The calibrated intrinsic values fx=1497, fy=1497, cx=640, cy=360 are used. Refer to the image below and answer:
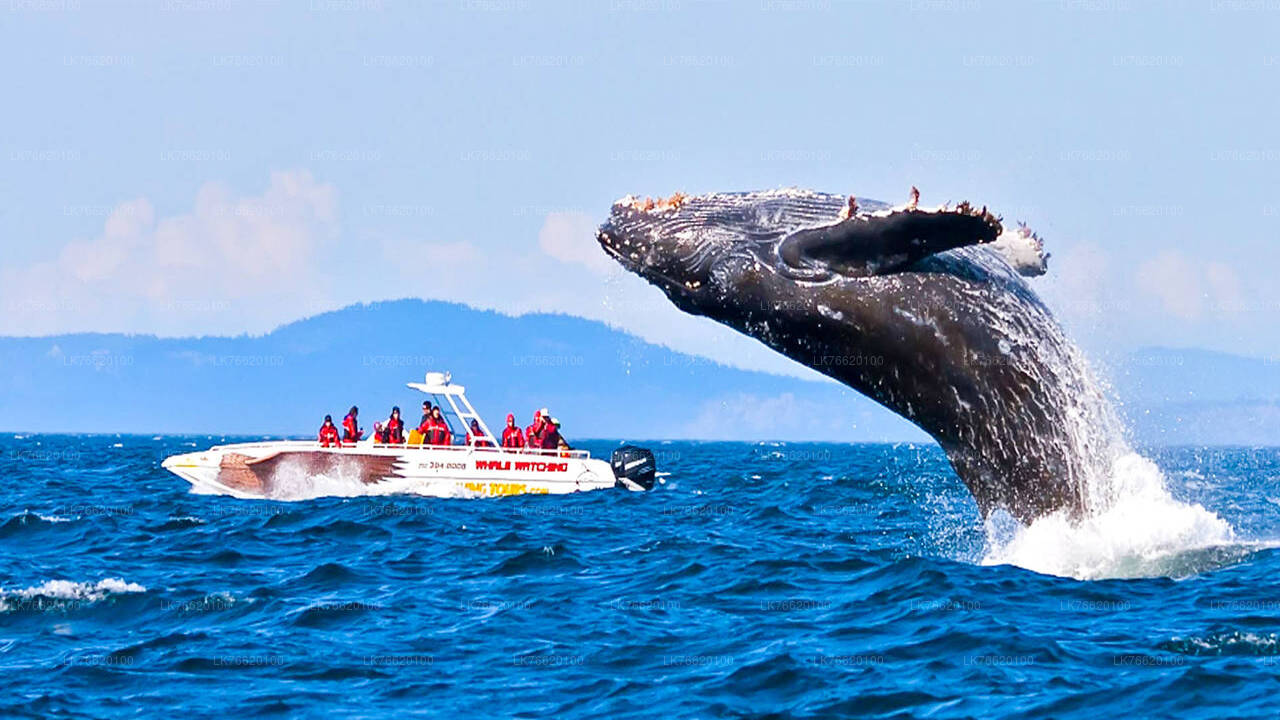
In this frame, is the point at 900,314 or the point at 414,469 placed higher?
the point at 900,314

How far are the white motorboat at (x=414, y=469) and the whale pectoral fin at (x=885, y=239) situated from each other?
21.2 m

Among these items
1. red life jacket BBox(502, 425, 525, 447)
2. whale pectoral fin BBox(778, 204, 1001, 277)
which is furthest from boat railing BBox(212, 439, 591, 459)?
whale pectoral fin BBox(778, 204, 1001, 277)

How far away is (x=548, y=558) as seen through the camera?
1814 cm

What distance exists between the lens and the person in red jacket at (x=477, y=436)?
3311 cm

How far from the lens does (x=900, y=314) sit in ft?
36.9

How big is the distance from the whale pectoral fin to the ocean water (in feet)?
9.61

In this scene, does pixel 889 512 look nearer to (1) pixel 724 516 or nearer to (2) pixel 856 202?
(1) pixel 724 516

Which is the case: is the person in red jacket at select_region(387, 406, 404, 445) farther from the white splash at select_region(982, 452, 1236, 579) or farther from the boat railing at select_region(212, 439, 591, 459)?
the white splash at select_region(982, 452, 1236, 579)

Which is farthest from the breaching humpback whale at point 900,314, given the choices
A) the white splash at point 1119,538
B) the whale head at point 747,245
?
the white splash at point 1119,538

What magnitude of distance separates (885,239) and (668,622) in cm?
428

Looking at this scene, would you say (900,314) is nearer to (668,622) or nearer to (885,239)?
(885,239)

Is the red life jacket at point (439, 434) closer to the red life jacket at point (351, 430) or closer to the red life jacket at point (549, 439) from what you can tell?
the red life jacket at point (351, 430)

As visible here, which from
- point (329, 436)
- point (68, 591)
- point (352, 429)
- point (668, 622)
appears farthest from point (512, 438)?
point (668, 622)

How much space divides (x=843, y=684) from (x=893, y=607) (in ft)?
10.4
